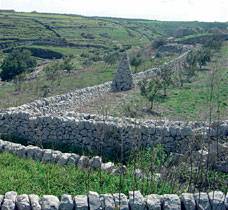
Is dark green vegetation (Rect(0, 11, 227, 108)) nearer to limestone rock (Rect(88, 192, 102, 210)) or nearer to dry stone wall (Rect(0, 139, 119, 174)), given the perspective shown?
dry stone wall (Rect(0, 139, 119, 174))

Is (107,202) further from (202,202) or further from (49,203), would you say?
(202,202)

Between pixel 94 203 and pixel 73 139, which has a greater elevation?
pixel 94 203

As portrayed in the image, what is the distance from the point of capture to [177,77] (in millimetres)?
34500

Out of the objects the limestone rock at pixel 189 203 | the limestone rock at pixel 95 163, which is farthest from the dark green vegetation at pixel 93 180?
the limestone rock at pixel 189 203

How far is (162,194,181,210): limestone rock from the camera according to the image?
28.4ft

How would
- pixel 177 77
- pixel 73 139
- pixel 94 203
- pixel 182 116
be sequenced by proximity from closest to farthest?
pixel 94 203 < pixel 73 139 < pixel 182 116 < pixel 177 77

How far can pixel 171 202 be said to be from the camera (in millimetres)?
8703

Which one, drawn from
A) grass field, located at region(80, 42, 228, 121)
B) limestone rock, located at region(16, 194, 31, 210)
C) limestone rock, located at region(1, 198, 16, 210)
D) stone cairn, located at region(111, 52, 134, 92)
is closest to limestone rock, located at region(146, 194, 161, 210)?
limestone rock, located at region(16, 194, 31, 210)

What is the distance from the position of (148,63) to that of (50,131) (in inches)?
1246

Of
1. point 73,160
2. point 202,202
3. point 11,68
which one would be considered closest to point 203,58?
point 11,68

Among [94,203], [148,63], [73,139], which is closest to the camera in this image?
[94,203]

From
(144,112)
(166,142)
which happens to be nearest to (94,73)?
(144,112)

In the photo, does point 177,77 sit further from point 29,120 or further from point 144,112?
point 29,120

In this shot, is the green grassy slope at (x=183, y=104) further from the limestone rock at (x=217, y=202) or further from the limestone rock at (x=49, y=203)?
the limestone rock at (x=49, y=203)
